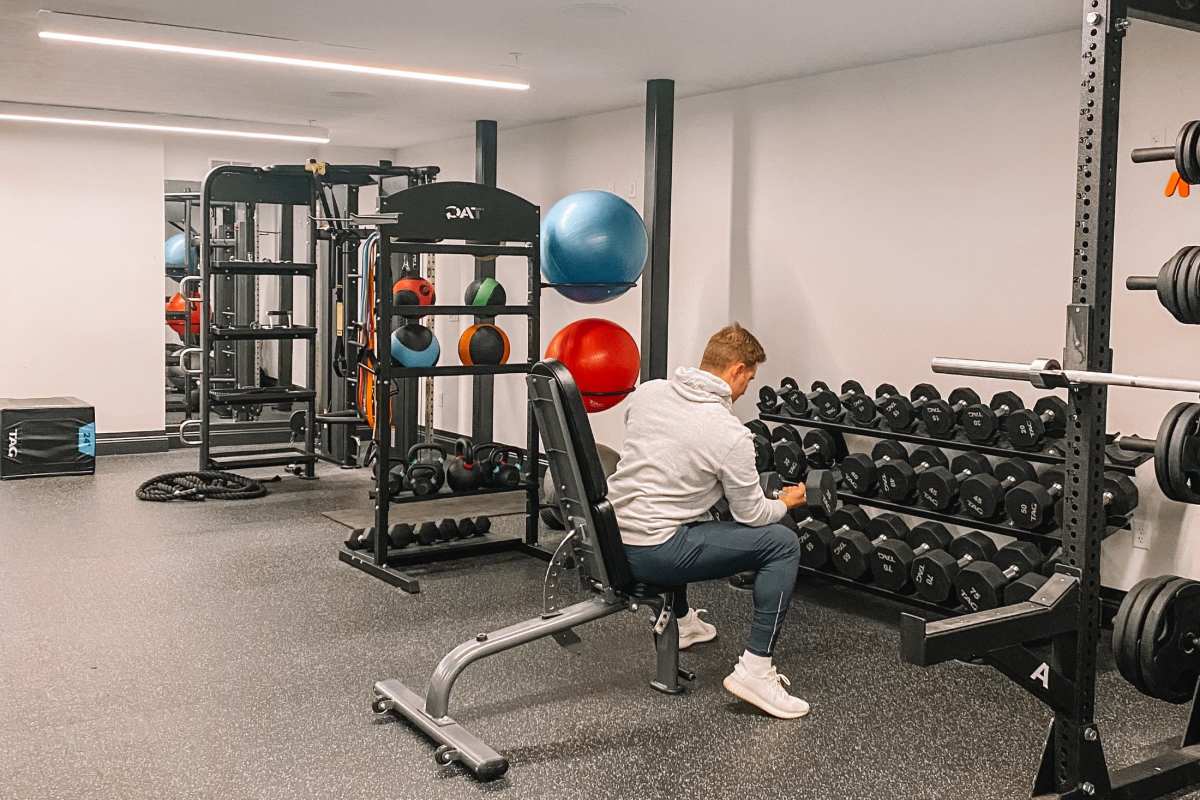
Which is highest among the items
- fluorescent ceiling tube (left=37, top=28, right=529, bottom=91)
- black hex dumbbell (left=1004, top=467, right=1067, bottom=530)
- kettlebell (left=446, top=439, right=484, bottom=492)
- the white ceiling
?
the white ceiling

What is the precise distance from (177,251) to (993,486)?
764cm

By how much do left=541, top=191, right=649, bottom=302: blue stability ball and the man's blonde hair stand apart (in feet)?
6.16

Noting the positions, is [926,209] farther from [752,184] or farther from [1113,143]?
[1113,143]

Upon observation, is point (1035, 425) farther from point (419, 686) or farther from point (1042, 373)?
point (419, 686)

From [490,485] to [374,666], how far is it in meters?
1.60

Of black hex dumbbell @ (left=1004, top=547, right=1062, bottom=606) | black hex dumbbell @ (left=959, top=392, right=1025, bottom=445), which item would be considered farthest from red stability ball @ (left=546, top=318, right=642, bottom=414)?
black hex dumbbell @ (left=1004, top=547, right=1062, bottom=606)

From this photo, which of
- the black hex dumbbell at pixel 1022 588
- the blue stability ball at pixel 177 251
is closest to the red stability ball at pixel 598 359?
the black hex dumbbell at pixel 1022 588

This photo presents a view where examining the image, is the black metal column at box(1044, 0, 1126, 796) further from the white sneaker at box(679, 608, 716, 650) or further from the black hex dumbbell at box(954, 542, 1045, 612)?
the white sneaker at box(679, 608, 716, 650)

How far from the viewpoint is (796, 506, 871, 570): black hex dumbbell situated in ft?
15.1

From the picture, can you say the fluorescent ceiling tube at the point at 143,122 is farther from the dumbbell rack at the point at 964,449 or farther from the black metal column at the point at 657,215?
the dumbbell rack at the point at 964,449

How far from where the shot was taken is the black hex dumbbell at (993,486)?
13.8 feet

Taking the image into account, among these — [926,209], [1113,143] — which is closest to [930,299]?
[926,209]

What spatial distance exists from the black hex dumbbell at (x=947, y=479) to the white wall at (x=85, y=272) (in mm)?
6002

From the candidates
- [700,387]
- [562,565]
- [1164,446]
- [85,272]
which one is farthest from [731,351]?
[85,272]
